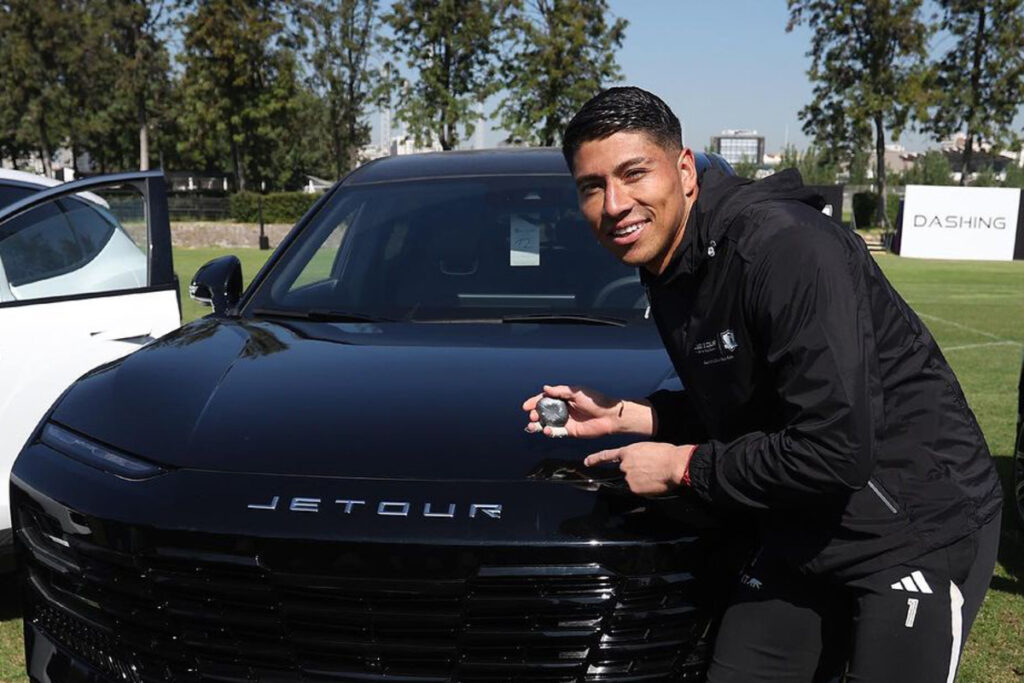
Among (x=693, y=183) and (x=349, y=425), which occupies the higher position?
(x=693, y=183)

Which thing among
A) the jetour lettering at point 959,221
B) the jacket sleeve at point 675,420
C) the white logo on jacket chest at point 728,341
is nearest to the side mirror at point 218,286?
the jacket sleeve at point 675,420

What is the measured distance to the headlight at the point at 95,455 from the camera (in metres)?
2.35

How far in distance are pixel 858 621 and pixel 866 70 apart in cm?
5049

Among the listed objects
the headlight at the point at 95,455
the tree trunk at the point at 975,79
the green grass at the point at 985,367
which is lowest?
the green grass at the point at 985,367

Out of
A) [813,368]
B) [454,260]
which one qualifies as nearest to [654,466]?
[813,368]

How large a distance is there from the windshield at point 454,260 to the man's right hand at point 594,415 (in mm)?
912

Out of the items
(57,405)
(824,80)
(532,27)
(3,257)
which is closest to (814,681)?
(57,405)

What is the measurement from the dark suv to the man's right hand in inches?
1.3

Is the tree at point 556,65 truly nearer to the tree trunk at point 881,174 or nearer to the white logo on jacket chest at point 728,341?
the tree trunk at point 881,174

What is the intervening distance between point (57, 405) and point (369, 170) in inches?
69.7

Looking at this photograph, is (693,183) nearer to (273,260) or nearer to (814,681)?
(814,681)

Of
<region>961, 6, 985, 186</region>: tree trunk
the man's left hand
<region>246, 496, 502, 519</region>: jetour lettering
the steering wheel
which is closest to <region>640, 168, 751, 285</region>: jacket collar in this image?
the man's left hand

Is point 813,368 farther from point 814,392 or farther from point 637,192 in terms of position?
point 637,192

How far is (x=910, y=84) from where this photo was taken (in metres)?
46.3
